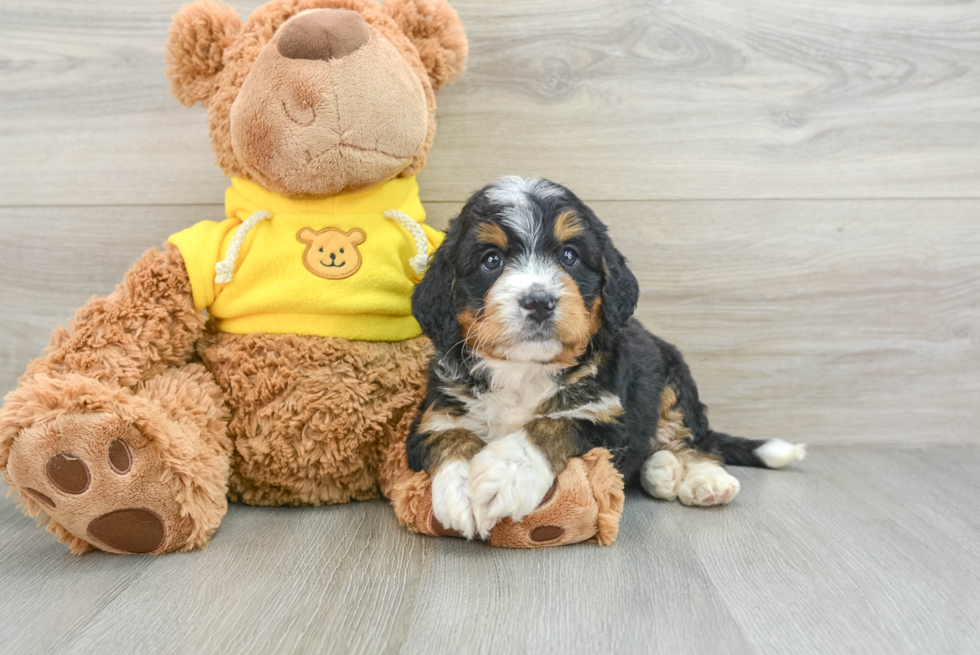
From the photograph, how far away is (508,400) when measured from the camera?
74.4 inches

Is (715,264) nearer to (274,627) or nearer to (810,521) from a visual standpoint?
(810,521)

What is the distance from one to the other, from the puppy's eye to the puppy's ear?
27 centimetres

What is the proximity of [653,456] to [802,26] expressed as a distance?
5.29ft

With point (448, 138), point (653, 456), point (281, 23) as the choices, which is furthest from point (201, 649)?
point (448, 138)

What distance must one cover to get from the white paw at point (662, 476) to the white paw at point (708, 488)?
3 cm

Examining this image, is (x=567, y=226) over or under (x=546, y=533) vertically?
over

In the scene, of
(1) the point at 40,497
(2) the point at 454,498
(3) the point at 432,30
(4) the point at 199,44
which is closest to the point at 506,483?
(2) the point at 454,498

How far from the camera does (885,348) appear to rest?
2.70m

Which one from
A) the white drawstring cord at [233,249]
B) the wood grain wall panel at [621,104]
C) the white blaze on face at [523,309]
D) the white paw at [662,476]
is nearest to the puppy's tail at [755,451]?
the white paw at [662,476]

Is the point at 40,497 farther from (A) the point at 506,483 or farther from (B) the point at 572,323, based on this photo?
(B) the point at 572,323

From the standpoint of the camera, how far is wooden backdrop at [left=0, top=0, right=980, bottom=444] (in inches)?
99.0

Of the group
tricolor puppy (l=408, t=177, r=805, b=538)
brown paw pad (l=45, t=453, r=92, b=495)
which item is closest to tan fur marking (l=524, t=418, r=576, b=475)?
tricolor puppy (l=408, t=177, r=805, b=538)

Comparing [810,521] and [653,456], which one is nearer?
[810,521]

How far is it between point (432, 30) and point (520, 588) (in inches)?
61.4
